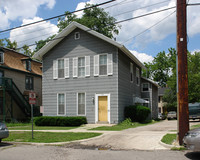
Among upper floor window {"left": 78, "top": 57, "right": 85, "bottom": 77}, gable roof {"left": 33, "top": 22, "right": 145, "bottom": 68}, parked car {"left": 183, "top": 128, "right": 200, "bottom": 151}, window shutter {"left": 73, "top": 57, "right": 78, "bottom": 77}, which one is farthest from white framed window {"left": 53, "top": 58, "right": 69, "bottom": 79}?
parked car {"left": 183, "top": 128, "right": 200, "bottom": 151}

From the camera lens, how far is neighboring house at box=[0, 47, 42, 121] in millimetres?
26984

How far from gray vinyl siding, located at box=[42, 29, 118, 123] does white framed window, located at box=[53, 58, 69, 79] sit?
1.20ft

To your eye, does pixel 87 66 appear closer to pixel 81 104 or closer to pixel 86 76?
pixel 86 76

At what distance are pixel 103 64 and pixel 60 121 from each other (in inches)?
234

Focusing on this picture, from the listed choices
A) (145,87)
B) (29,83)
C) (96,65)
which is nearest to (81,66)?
(96,65)

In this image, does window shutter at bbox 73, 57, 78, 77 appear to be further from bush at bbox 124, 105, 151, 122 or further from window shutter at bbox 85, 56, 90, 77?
bush at bbox 124, 105, 151, 122

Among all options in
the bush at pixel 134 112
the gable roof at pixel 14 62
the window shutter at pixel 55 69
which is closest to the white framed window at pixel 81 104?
the window shutter at pixel 55 69

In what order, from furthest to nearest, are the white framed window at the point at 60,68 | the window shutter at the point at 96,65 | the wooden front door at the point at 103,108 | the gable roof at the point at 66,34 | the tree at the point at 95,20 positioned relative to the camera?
1. the tree at the point at 95,20
2. the white framed window at the point at 60,68
3. the window shutter at the point at 96,65
4. the gable roof at the point at 66,34
5. the wooden front door at the point at 103,108

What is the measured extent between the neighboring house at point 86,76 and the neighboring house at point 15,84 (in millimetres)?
5884

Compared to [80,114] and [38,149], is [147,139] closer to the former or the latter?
[38,149]

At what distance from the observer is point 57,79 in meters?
22.7

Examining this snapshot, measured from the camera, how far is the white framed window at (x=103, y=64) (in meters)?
20.6

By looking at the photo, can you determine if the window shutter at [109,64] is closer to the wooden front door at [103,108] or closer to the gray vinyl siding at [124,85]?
the gray vinyl siding at [124,85]

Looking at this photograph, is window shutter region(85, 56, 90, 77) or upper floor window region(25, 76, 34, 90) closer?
window shutter region(85, 56, 90, 77)
